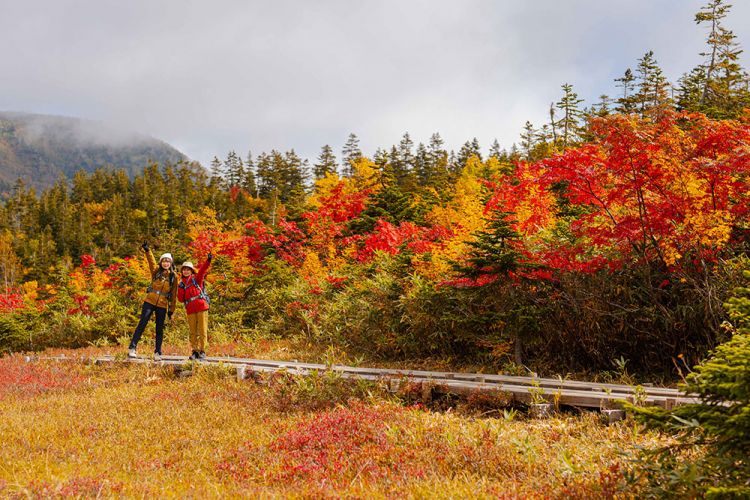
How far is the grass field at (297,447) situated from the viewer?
4246 millimetres

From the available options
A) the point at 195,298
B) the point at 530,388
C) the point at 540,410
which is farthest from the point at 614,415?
the point at 195,298

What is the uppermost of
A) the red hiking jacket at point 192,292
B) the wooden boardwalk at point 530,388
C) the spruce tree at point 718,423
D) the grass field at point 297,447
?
the red hiking jacket at point 192,292

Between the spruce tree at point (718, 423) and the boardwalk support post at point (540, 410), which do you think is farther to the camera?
the boardwalk support post at point (540, 410)

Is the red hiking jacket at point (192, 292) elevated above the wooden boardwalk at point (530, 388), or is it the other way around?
the red hiking jacket at point (192, 292)

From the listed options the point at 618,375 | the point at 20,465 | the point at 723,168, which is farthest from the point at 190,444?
the point at 723,168

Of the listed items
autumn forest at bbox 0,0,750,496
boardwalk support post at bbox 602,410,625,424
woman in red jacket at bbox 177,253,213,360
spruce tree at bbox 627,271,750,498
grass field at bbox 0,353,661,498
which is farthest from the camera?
woman in red jacket at bbox 177,253,213,360

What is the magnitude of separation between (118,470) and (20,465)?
3.50ft

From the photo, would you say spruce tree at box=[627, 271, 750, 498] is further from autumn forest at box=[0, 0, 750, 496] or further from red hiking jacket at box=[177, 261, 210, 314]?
red hiking jacket at box=[177, 261, 210, 314]

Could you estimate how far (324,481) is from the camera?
4469 millimetres

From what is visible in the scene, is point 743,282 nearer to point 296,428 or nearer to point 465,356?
point 465,356

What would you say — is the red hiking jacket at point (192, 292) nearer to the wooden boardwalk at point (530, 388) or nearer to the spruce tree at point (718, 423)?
the wooden boardwalk at point (530, 388)

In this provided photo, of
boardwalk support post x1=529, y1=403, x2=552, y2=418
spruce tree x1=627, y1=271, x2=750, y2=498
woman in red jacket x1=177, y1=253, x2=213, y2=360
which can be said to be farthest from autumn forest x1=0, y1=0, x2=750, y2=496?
woman in red jacket x1=177, y1=253, x2=213, y2=360

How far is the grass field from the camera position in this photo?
13.9 ft

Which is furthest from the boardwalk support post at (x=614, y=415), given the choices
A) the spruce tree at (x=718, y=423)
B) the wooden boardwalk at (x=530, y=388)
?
the spruce tree at (x=718, y=423)
